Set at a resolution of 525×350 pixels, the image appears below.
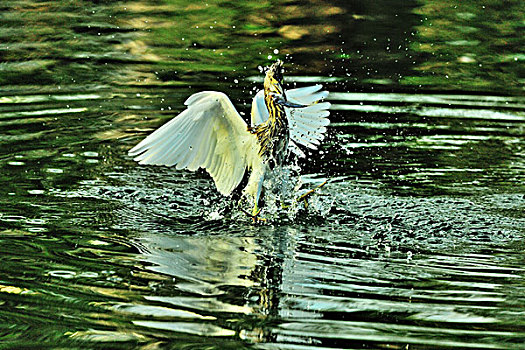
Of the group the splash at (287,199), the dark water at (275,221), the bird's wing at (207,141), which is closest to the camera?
the dark water at (275,221)

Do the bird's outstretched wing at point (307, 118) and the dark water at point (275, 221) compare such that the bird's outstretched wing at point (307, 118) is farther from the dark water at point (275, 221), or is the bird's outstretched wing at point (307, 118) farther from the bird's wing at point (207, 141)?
the bird's wing at point (207, 141)

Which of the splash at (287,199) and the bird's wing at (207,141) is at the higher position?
the bird's wing at (207,141)

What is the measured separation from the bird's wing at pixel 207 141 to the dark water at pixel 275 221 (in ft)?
1.26

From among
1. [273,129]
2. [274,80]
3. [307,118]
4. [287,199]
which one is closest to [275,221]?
[287,199]

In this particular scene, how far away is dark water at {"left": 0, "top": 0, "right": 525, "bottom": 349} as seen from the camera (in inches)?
196

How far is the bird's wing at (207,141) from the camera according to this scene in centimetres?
654

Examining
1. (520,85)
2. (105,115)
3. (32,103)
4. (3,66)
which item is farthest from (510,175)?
(3,66)

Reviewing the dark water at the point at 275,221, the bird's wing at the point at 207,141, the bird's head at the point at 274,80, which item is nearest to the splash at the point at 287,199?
the dark water at the point at 275,221

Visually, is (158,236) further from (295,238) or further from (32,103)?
(32,103)

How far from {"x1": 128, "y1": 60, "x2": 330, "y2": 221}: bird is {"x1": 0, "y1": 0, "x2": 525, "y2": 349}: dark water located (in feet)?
1.16

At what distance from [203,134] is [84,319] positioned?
2.12 m

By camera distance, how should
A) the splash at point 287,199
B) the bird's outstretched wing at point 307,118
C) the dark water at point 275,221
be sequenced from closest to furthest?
the dark water at point 275,221 < the splash at point 287,199 < the bird's outstretched wing at point 307,118

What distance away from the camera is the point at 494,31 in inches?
497

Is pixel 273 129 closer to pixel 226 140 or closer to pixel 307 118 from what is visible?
pixel 226 140
